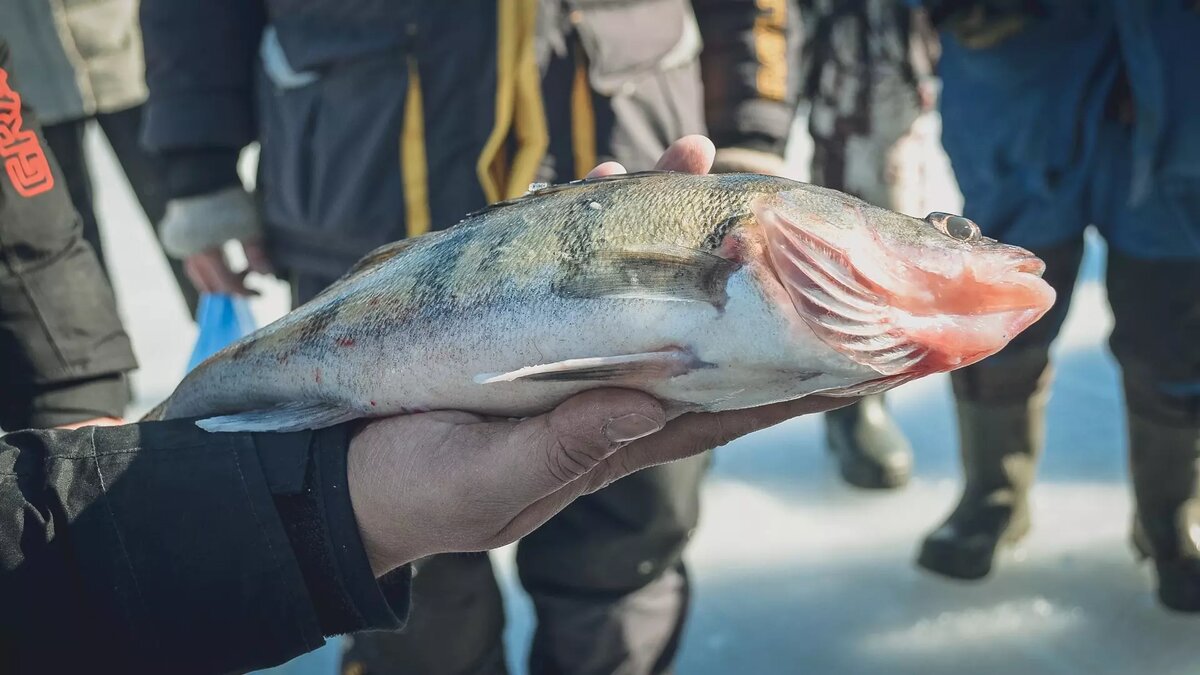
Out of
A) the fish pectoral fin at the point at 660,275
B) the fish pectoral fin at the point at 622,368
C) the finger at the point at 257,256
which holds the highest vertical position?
the fish pectoral fin at the point at 660,275

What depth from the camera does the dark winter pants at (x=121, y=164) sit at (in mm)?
4230

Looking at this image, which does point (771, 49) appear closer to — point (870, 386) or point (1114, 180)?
point (1114, 180)

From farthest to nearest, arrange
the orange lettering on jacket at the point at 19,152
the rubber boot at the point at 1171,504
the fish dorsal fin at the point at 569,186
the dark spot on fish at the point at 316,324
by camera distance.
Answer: the rubber boot at the point at 1171,504 → the orange lettering on jacket at the point at 19,152 → the dark spot on fish at the point at 316,324 → the fish dorsal fin at the point at 569,186

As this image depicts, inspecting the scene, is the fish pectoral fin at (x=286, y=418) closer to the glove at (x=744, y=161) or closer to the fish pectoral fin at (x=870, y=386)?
the fish pectoral fin at (x=870, y=386)

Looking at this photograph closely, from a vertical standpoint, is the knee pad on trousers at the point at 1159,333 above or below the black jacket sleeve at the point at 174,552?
below

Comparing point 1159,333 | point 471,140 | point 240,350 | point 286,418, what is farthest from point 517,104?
point 1159,333

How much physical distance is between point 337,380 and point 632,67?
107 centimetres

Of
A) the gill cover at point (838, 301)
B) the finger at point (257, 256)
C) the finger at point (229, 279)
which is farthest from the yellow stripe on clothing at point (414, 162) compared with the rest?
the gill cover at point (838, 301)

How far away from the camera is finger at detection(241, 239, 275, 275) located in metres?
2.67

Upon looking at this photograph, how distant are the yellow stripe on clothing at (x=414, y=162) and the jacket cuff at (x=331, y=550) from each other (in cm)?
86

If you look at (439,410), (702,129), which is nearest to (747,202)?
(439,410)

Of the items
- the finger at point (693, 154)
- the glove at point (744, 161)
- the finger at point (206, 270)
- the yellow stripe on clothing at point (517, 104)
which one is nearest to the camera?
the finger at point (693, 154)

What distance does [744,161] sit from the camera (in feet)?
8.46

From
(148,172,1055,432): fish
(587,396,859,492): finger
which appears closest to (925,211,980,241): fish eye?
(148,172,1055,432): fish
